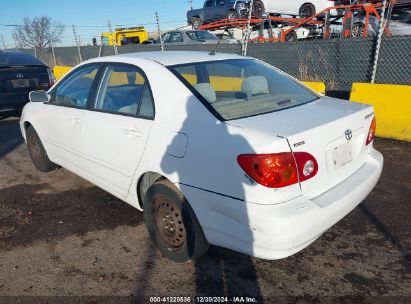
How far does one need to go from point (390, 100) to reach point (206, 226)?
4530mm

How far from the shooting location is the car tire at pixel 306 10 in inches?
663

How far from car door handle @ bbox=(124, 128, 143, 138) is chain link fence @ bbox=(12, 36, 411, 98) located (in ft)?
21.6

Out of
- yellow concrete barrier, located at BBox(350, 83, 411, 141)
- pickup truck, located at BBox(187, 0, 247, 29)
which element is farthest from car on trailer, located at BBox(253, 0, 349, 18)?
yellow concrete barrier, located at BBox(350, 83, 411, 141)

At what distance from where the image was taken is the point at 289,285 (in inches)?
102

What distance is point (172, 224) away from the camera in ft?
9.20

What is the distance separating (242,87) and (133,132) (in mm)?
1054

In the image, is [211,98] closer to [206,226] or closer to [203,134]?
[203,134]

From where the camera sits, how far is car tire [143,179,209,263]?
2605 mm

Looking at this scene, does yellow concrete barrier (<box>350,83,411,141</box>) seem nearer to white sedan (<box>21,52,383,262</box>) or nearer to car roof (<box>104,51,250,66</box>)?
white sedan (<box>21,52,383,262</box>)

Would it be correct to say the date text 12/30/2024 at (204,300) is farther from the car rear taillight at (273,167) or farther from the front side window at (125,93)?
the front side window at (125,93)

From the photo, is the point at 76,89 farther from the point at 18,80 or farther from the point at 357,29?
the point at 357,29

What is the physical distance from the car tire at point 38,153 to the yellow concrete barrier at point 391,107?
501cm

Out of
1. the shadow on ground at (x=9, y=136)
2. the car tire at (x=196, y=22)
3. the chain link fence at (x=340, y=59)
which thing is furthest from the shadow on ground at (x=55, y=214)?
the car tire at (x=196, y=22)

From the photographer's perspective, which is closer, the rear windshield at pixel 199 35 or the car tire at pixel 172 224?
the car tire at pixel 172 224
